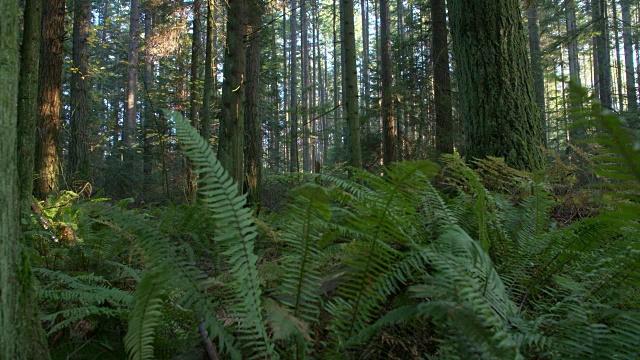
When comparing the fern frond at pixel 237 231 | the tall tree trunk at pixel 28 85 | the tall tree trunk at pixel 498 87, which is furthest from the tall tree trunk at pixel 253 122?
the fern frond at pixel 237 231

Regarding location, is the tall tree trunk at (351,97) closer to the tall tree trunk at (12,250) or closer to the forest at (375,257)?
the forest at (375,257)

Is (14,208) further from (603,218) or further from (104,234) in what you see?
(104,234)

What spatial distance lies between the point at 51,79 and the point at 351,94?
18.5 feet

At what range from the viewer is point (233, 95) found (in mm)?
6219

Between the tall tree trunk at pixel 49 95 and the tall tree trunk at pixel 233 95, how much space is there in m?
2.84

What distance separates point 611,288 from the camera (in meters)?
1.46

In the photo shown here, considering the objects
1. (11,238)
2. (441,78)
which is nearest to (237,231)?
(11,238)

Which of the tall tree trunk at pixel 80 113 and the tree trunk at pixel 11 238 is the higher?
the tall tree trunk at pixel 80 113

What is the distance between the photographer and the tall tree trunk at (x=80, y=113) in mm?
A: 9109

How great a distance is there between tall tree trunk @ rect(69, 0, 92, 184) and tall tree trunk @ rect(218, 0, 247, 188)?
3782 mm

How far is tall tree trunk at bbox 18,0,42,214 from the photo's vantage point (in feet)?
7.45

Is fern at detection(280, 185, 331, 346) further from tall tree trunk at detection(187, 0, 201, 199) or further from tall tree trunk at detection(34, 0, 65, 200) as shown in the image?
tall tree trunk at detection(187, 0, 201, 199)

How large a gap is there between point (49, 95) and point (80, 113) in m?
4.08

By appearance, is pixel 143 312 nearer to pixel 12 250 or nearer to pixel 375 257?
pixel 12 250
